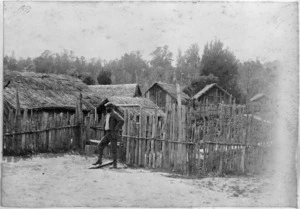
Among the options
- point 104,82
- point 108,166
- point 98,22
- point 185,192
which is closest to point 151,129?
point 108,166

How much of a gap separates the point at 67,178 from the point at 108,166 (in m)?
1.45

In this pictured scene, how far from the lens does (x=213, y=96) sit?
1489 cm

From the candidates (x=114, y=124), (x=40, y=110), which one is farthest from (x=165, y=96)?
(x=114, y=124)

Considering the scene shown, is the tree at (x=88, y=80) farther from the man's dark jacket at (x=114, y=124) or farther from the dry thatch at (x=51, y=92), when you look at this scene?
the man's dark jacket at (x=114, y=124)

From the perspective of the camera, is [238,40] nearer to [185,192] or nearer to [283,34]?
[283,34]

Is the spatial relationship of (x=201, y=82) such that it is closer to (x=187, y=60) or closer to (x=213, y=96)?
(x=213, y=96)

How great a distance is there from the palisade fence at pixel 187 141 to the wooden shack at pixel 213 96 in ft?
9.73

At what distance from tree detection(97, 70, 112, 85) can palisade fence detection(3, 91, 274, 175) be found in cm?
163

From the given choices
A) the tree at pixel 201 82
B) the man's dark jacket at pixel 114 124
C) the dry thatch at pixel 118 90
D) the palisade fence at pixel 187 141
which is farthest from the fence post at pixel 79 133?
the tree at pixel 201 82

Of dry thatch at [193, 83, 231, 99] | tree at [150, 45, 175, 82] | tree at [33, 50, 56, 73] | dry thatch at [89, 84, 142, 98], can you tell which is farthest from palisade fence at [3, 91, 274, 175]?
dry thatch at [89, 84, 142, 98]

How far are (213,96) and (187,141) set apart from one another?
7317 mm

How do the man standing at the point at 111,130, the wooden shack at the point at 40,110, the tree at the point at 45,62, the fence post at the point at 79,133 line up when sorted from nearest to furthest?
1. the tree at the point at 45,62
2. the man standing at the point at 111,130
3. the wooden shack at the point at 40,110
4. the fence post at the point at 79,133

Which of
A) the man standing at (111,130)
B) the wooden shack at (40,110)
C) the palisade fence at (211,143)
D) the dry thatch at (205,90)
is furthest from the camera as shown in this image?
the dry thatch at (205,90)

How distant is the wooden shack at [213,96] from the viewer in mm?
12899
